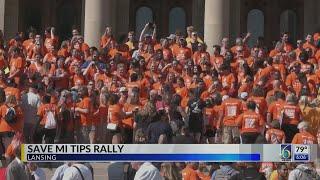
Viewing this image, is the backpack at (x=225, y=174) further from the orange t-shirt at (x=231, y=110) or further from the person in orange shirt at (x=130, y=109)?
the person in orange shirt at (x=130, y=109)

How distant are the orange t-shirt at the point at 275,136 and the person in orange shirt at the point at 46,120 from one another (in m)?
4.90

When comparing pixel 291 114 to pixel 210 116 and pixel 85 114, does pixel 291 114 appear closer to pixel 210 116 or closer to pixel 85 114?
pixel 210 116

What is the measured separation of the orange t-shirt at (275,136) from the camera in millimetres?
18688

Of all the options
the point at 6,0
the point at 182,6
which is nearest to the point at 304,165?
the point at 6,0

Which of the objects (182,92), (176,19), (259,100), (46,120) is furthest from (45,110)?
(176,19)

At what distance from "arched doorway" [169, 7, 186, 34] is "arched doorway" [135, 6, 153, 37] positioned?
1004 mm

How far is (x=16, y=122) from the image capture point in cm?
1997

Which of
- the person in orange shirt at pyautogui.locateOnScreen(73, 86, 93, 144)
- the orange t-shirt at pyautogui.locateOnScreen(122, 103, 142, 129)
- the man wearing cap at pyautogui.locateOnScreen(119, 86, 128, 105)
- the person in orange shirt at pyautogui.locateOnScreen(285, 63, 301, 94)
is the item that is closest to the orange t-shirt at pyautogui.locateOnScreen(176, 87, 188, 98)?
the man wearing cap at pyautogui.locateOnScreen(119, 86, 128, 105)

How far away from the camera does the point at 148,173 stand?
50.9 ft

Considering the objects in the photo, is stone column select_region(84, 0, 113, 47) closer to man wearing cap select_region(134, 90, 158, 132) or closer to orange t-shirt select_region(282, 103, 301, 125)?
man wearing cap select_region(134, 90, 158, 132)

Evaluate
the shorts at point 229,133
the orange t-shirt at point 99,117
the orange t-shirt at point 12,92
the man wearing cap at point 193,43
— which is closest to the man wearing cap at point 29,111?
the orange t-shirt at point 12,92
